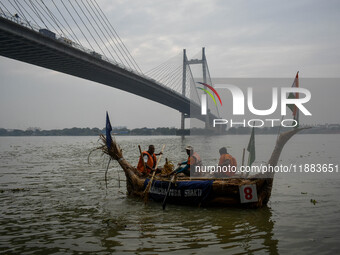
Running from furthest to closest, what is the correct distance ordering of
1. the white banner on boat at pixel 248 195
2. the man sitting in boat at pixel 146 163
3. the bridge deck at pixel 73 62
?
the bridge deck at pixel 73 62 < the man sitting in boat at pixel 146 163 < the white banner on boat at pixel 248 195

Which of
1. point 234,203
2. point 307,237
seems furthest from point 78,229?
point 307,237

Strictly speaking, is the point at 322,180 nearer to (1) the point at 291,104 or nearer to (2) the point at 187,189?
(1) the point at 291,104

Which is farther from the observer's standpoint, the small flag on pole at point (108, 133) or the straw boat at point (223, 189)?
the small flag on pole at point (108, 133)

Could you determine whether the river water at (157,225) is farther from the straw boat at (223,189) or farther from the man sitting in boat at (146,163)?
the man sitting in boat at (146,163)

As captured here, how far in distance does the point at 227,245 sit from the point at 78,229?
266 centimetres

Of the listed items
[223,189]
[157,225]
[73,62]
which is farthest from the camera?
[73,62]

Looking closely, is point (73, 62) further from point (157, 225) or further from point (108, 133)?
point (157, 225)

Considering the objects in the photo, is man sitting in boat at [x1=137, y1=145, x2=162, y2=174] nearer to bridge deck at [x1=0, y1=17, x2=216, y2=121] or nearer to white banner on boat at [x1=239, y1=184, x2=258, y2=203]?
→ white banner on boat at [x1=239, y1=184, x2=258, y2=203]

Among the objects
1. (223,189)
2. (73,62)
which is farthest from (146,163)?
(73,62)

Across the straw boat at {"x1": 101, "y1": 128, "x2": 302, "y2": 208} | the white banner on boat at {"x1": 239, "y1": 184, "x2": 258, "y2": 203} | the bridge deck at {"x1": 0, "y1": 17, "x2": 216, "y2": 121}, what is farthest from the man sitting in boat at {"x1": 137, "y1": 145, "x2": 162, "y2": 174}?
the bridge deck at {"x1": 0, "y1": 17, "x2": 216, "y2": 121}

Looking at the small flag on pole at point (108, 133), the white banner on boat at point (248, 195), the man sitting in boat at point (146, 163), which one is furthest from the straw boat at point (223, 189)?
the small flag on pole at point (108, 133)

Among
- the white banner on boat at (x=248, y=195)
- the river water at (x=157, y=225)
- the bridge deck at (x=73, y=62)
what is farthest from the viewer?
the bridge deck at (x=73, y=62)

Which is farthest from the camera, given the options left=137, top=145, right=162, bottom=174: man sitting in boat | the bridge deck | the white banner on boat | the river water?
the bridge deck

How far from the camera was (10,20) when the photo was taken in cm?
2223
